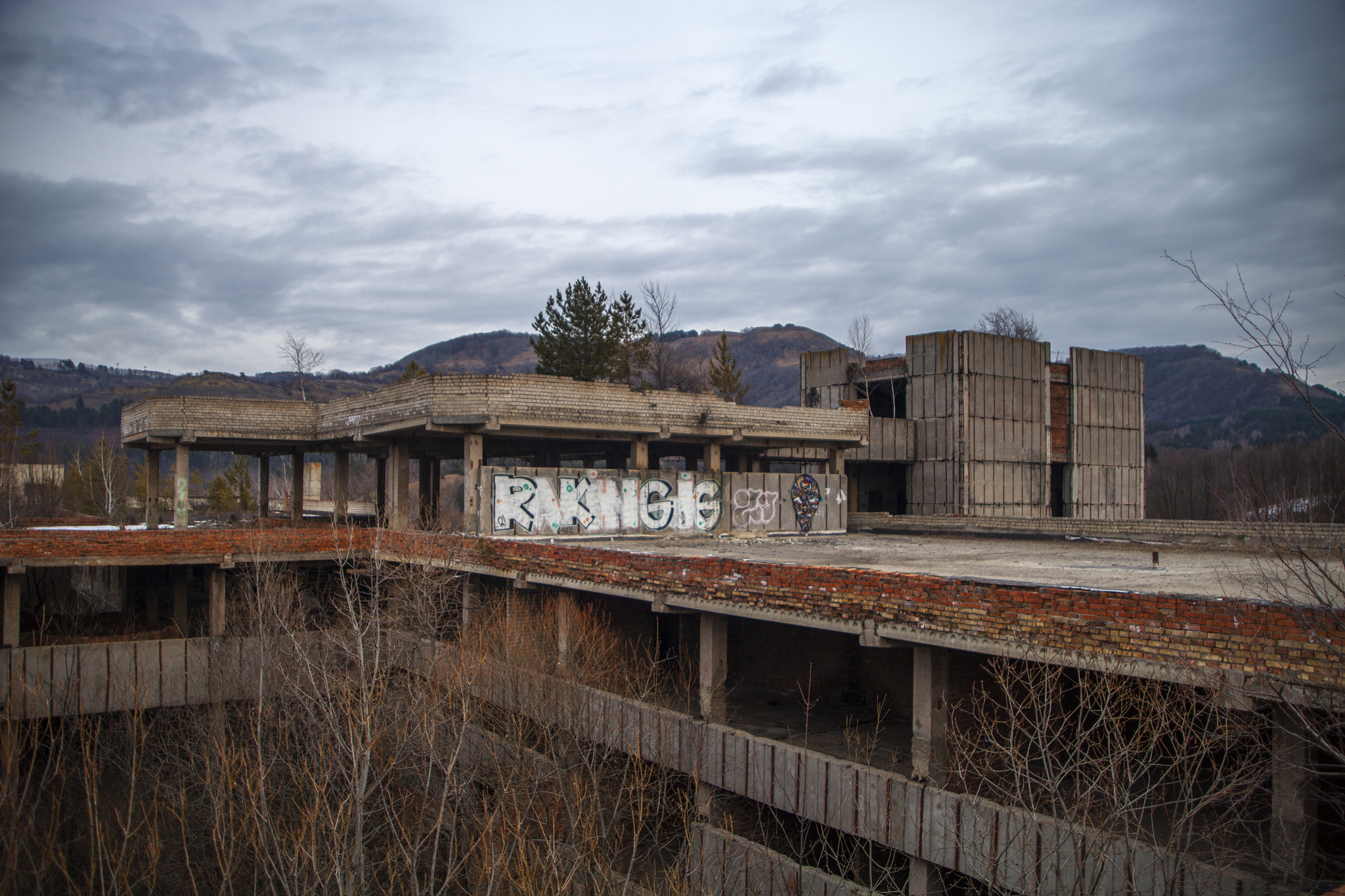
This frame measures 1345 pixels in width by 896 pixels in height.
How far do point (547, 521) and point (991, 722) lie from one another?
51.3 ft

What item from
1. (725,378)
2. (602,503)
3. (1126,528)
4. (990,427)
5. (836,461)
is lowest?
(1126,528)

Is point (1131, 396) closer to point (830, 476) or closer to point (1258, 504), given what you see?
point (830, 476)

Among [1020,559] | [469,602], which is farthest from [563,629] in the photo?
Result: [1020,559]

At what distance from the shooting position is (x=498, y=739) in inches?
657

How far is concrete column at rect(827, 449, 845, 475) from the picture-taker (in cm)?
3812

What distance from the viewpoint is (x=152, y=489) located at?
125 ft

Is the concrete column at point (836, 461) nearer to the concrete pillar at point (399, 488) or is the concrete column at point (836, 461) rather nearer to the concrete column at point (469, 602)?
the concrete pillar at point (399, 488)

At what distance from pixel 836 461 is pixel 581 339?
2878 cm

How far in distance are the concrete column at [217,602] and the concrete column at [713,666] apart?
52.3ft

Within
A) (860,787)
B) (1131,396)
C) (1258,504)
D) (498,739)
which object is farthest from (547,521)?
(1131,396)

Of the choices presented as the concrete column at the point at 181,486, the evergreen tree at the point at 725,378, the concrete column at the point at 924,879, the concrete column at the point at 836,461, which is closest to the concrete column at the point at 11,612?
the concrete column at the point at 181,486

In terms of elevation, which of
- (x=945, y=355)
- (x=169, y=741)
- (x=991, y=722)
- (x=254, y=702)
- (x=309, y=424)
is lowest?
(x=169, y=741)

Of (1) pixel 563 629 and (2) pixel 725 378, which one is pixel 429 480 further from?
(2) pixel 725 378

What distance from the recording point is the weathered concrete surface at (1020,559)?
15.4 meters
